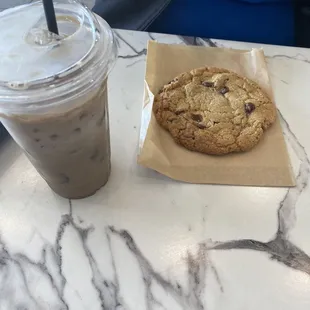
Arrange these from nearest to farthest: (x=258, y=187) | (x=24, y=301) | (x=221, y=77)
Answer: (x=24, y=301), (x=258, y=187), (x=221, y=77)

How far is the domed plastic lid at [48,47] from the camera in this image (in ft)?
1.51

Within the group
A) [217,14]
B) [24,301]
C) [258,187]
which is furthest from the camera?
[217,14]

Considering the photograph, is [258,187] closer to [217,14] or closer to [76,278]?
[76,278]

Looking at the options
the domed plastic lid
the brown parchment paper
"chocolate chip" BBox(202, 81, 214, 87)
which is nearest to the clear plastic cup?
the domed plastic lid

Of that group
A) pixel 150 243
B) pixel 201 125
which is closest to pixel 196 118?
pixel 201 125

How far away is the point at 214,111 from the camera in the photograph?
0.74m

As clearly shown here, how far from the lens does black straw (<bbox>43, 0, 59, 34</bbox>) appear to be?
47 centimetres

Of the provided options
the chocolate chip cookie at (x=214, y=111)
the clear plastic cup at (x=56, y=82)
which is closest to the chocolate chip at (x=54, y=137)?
the clear plastic cup at (x=56, y=82)

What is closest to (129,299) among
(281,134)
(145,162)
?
(145,162)

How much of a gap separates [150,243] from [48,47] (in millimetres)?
289

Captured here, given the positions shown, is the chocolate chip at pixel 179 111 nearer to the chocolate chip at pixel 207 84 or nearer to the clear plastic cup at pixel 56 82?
the chocolate chip at pixel 207 84

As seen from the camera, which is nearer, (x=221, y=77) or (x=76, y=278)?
(x=76, y=278)

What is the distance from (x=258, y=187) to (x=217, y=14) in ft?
1.57

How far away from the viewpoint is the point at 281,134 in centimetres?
73
